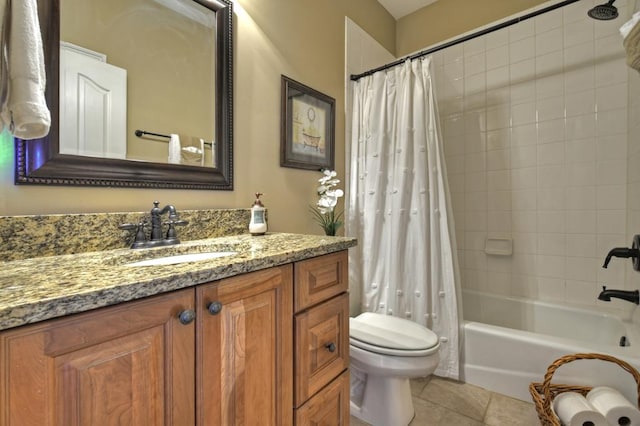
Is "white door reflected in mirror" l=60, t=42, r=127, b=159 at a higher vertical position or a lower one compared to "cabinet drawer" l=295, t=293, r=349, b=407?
higher

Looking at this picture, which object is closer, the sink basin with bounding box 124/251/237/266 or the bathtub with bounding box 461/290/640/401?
the sink basin with bounding box 124/251/237/266

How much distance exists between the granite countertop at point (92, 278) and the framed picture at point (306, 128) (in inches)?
34.0

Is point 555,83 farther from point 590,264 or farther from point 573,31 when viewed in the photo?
point 590,264

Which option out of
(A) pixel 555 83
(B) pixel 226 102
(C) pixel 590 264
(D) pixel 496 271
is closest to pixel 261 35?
(B) pixel 226 102

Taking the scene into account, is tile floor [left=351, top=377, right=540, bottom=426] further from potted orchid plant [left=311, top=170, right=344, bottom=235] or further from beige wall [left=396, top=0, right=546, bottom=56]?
beige wall [left=396, top=0, right=546, bottom=56]

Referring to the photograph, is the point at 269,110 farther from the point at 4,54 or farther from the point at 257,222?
the point at 4,54

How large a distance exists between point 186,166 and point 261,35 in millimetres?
815

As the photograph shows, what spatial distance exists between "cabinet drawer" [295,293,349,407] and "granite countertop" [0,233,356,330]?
208 mm

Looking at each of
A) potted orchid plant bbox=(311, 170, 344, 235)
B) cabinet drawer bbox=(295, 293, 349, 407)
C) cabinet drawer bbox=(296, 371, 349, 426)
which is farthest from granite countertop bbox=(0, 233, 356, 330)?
potted orchid plant bbox=(311, 170, 344, 235)

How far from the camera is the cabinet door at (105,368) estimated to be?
0.42 meters

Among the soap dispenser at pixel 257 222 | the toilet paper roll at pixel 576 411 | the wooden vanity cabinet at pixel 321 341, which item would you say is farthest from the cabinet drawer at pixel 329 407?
the toilet paper roll at pixel 576 411

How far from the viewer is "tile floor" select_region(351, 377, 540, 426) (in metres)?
1.43

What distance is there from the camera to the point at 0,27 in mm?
639

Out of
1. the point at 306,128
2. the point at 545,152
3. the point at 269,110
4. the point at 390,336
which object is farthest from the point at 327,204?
the point at 545,152
